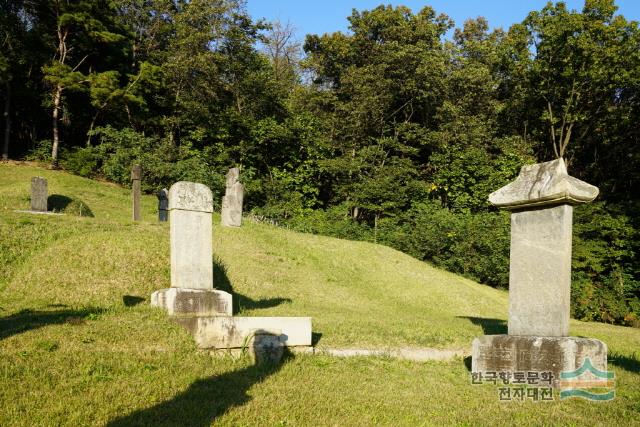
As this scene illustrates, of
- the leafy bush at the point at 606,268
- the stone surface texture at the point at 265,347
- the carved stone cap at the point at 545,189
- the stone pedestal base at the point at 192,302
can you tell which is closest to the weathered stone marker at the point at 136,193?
the stone pedestal base at the point at 192,302

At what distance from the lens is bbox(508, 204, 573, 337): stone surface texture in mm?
6305

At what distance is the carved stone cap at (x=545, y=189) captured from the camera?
20.2ft

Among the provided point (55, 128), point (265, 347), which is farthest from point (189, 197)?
point (55, 128)

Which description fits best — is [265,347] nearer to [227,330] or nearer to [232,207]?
[227,330]

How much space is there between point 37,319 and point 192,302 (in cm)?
236

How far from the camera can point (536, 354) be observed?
20.5 ft

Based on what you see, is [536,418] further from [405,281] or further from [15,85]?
[15,85]

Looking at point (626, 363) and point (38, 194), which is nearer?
point (626, 363)

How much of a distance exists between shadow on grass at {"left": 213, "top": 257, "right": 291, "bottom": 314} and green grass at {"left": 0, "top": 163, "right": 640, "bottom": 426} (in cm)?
10

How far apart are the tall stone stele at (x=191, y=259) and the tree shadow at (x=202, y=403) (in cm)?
286

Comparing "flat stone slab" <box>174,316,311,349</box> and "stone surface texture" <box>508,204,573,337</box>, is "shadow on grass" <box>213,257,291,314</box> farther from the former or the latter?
"stone surface texture" <box>508,204,573,337</box>

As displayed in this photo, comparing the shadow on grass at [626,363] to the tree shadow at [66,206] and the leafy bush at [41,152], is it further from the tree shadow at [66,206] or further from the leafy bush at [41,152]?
the leafy bush at [41,152]

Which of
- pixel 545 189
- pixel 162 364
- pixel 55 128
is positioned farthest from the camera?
pixel 55 128

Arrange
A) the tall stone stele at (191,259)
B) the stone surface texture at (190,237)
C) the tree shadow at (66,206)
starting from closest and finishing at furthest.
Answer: the tall stone stele at (191,259) < the stone surface texture at (190,237) < the tree shadow at (66,206)
